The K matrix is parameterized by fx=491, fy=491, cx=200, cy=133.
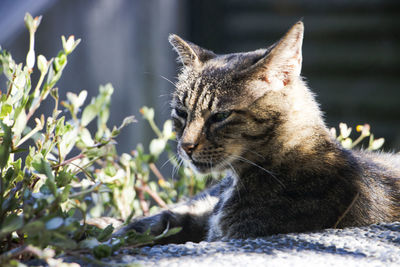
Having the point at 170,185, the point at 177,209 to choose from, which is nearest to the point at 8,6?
the point at 170,185

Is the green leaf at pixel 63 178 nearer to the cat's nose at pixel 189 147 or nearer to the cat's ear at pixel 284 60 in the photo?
the cat's nose at pixel 189 147

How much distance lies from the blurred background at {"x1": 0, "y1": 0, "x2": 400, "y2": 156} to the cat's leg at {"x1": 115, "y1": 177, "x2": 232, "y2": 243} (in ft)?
7.51

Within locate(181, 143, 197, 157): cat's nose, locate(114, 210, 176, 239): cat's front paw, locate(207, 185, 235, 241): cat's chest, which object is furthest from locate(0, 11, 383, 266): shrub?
locate(207, 185, 235, 241): cat's chest

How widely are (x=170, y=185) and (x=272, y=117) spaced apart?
1069mm

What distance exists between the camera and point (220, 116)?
1.93 m

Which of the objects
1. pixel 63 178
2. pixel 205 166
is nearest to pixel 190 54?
pixel 205 166

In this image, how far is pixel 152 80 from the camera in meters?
4.77

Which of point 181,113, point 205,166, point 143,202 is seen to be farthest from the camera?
point 143,202

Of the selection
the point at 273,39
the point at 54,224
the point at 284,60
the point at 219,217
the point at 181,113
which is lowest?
the point at 219,217

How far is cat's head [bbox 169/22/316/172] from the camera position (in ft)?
6.22

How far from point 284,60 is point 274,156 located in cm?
38

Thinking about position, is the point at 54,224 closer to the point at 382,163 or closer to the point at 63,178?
the point at 63,178

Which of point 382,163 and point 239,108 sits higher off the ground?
point 239,108

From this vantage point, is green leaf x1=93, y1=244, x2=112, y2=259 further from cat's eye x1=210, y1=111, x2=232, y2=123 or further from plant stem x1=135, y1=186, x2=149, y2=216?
plant stem x1=135, y1=186, x2=149, y2=216
